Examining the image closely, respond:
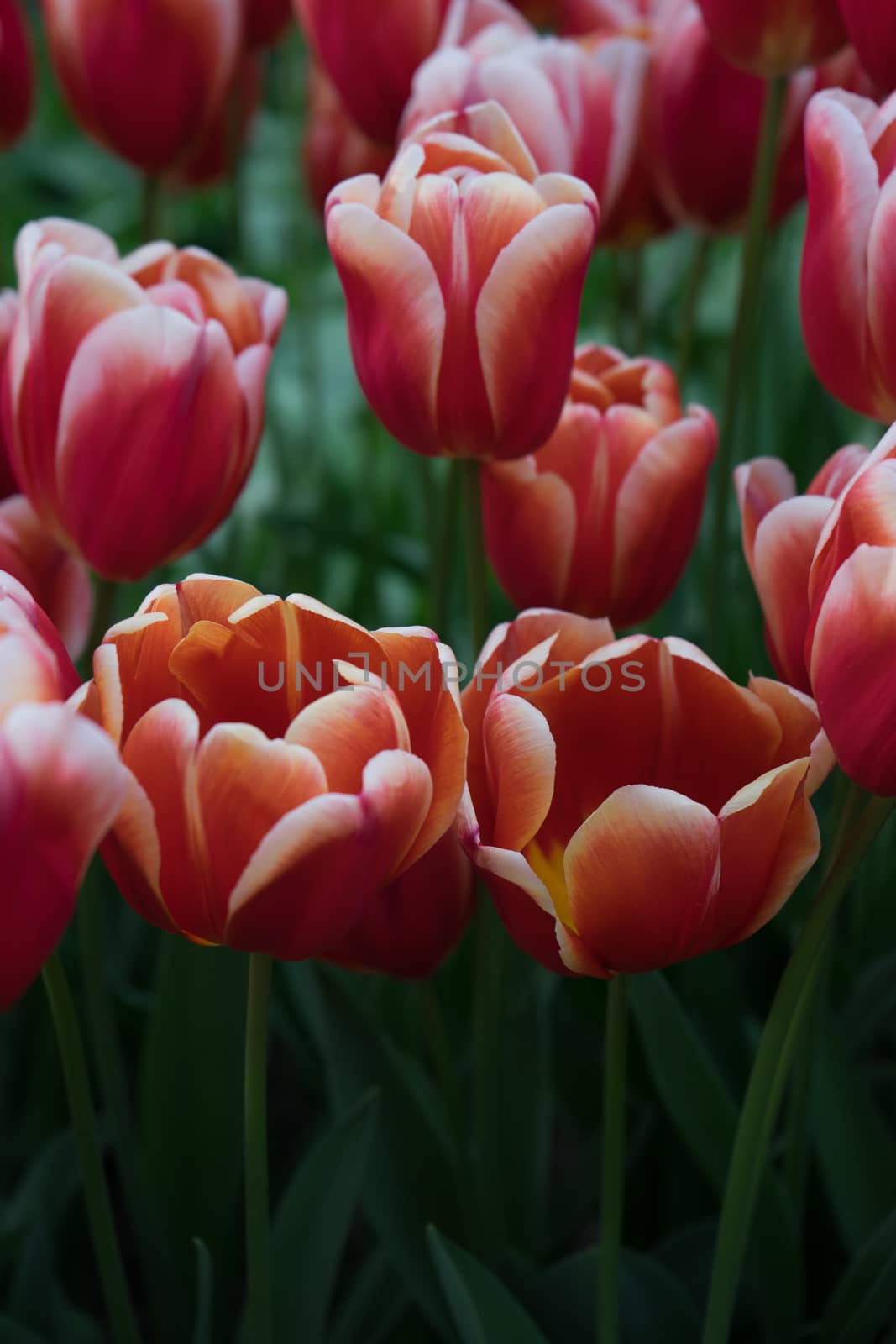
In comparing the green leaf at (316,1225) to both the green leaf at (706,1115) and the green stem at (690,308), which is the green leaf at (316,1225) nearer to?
the green leaf at (706,1115)

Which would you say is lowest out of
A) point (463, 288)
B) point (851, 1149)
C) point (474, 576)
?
point (851, 1149)

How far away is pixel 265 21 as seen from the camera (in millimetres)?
885

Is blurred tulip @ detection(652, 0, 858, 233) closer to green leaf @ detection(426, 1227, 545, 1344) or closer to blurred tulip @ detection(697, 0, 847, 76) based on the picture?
blurred tulip @ detection(697, 0, 847, 76)

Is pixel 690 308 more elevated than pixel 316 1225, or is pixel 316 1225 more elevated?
pixel 690 308

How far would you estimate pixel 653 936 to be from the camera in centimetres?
38

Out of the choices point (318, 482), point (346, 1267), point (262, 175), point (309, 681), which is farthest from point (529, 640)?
point (262, 175)

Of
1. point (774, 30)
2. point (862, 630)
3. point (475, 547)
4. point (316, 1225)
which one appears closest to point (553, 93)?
point (774, 30)

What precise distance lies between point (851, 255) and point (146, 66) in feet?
1.44

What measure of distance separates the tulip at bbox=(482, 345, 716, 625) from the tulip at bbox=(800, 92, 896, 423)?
6 centimetres

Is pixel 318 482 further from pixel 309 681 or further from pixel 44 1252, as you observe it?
pixel 309 681

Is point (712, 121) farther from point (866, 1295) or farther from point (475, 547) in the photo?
point (866, 1295)

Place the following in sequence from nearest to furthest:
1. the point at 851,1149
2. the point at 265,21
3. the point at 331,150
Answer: the point at 851,1149, the point at 265,21, the point at 331,150

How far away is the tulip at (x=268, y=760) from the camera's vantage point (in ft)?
1.10

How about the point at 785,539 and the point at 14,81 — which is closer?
the point at 785,539
